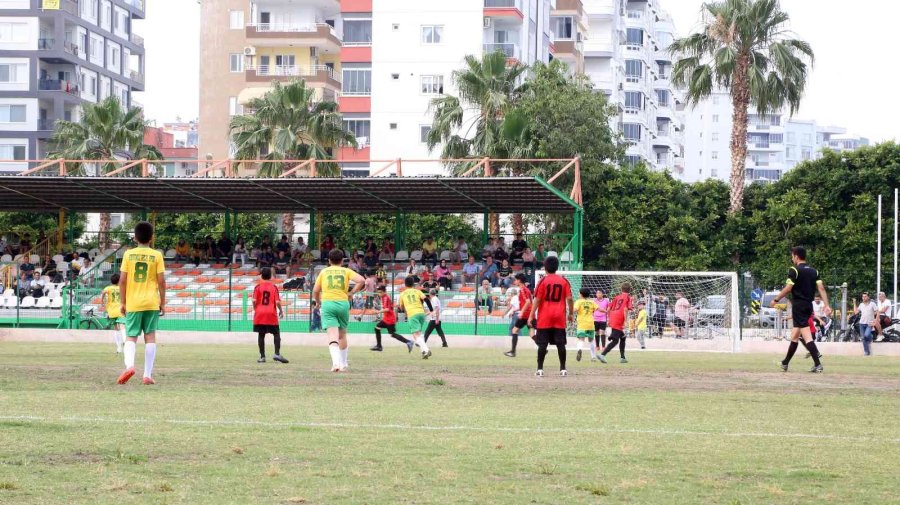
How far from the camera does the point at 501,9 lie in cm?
7519

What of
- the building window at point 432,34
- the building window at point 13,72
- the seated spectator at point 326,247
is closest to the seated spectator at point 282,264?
the seated spectator at point 326,247

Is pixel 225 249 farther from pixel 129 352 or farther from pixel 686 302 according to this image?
pixel 129 352

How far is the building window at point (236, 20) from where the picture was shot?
299 feet

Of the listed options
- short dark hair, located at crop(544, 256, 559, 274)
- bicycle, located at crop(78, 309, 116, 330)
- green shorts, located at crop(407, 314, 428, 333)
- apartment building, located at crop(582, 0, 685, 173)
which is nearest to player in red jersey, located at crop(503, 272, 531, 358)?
short dark hair, located at crop(544, 256, 559, 274)

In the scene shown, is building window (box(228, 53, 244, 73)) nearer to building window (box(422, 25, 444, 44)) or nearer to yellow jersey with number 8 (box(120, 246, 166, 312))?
building window (box(422, 25, 444, 44))

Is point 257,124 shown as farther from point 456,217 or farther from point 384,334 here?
point 384,334

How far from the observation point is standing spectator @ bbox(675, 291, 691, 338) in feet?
119

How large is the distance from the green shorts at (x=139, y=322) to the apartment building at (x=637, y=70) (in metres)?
75.4

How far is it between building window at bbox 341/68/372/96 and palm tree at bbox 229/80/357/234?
67.0 ft

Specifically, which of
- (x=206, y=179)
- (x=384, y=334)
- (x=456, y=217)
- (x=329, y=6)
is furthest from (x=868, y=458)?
(x=329, y=6)

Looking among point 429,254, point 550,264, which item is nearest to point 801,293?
point 550,264

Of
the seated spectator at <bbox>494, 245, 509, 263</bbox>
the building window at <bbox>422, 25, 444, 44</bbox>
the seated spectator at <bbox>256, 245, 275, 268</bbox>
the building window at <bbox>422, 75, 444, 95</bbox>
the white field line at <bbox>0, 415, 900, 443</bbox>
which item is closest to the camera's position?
the white field line at <bbox>0, 415, 900, 443</bbox>

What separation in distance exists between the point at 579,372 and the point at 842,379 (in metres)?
3.98

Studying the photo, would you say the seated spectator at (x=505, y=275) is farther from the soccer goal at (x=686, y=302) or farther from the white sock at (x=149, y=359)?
the white sock at (x=149, y=359)
